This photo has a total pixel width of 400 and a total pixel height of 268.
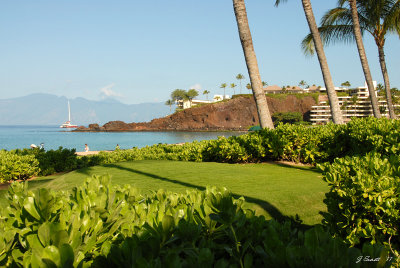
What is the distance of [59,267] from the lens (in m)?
1.09

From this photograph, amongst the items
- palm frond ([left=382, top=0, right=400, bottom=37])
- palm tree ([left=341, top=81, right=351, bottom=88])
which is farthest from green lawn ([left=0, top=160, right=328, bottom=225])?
palm tree ([left=341, top=81, right=351, bottom=88])

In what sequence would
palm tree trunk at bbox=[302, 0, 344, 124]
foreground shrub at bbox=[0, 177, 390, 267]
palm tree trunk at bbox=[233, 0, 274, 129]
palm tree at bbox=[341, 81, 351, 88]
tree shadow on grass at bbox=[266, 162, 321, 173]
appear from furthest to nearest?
palm tree at bbox=[341, 81, 351, 88], palm tree trunk at bbox=[302, 0, 344, 124], tree shadow on grass at bbox=[266, 162, 321, 173], palm tree trunk at bbox=[233, 0, 274, 129], foreground shrub at bbox=[0, 177, 390, 267]

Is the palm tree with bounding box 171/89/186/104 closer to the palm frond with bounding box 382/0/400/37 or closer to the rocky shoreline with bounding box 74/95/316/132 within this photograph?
the rocky shoreline with bounding box 74/95/316/132

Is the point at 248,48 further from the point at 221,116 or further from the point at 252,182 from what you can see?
the point at 221,116

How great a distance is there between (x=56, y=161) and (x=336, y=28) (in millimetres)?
16285

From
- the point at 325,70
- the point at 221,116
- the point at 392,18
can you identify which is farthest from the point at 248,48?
the point at 221,116

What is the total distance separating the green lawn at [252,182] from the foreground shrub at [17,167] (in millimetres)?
1905

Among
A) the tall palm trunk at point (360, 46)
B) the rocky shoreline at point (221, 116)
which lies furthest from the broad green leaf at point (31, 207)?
the rocky shoreline at point (221, 116)

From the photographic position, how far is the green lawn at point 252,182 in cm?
486

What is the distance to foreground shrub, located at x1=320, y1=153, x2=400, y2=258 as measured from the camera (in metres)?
3.06

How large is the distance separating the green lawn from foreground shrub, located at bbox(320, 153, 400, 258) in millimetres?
1262

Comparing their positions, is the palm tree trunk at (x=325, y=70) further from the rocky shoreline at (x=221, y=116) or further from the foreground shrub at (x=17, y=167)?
the rocky shoreline at (x=221, y=116)

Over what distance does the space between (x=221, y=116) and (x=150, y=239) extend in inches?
3883

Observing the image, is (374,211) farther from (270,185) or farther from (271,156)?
(271,156)
